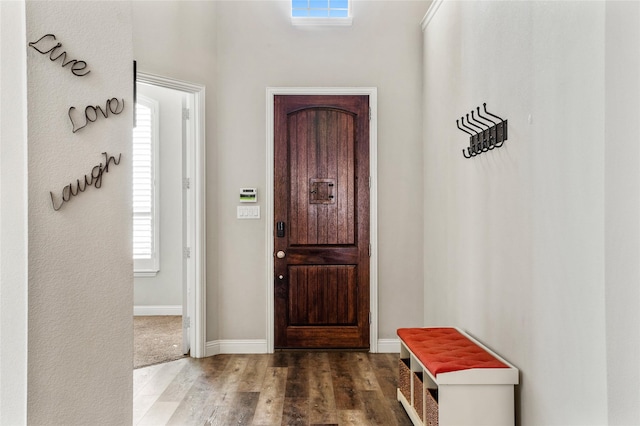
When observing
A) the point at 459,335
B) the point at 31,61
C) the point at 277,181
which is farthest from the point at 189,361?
the point at 31,61

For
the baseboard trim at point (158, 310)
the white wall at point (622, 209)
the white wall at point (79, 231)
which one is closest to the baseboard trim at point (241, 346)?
the baseboard trim at point (158, 310)

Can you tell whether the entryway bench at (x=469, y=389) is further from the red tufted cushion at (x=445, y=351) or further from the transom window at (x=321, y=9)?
the transom window at (x=321, y=9)

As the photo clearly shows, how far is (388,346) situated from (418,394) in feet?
5.40

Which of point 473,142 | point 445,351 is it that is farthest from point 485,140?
point 445,351

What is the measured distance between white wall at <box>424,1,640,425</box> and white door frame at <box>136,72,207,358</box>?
2.14m

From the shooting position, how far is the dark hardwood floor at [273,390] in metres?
2.91

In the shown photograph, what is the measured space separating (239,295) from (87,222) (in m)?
2.63

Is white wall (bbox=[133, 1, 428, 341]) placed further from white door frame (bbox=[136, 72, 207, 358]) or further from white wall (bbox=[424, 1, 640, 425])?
white wall (bbox=[424, 1, 640, 425])

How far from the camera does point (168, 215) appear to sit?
5.93 m

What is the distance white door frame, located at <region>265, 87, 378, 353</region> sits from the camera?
4297 millimetres

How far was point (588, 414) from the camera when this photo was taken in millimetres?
1713

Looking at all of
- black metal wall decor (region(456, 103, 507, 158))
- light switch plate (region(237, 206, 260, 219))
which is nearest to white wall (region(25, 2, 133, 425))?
black metal wall decor (region(456, 103, 507, 158))

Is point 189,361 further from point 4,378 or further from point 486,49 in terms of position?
point 486,49

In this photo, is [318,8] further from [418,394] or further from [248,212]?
[418,394]
